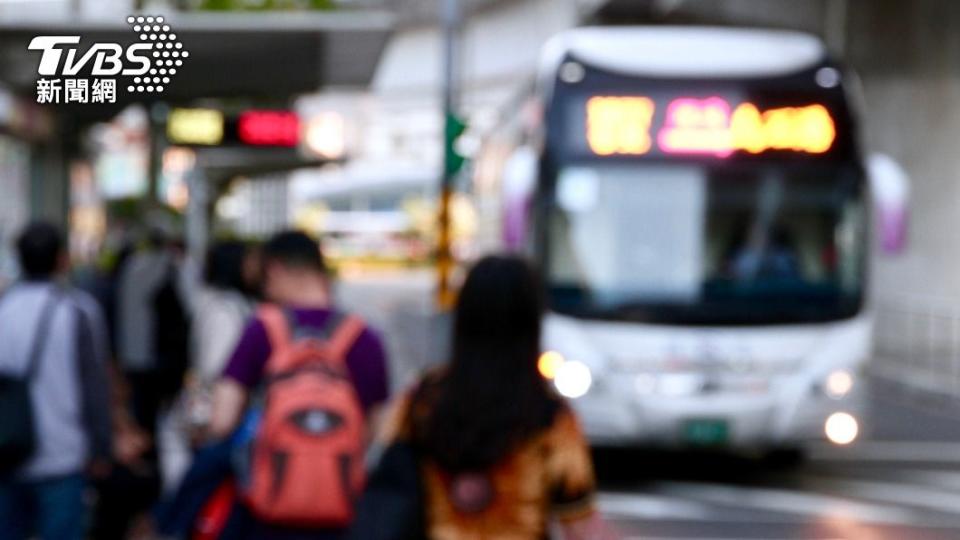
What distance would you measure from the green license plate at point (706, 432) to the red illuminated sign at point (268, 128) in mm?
11264

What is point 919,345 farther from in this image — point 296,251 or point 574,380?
point 296,251

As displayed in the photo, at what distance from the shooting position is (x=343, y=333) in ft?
16.8

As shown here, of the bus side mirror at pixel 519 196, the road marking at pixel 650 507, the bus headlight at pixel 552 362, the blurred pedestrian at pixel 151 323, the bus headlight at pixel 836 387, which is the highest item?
the bus side mirror at pixel 519 196

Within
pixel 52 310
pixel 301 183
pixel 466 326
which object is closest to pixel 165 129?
pixel 52 310

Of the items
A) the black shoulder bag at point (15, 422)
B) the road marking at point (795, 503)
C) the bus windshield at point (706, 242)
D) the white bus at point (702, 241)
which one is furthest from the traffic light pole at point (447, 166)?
the black shoulder bag at point (15, 422)

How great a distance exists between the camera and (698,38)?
13070mm

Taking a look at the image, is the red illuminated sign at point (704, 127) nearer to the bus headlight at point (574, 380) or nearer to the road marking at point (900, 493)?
the bus headlight at point (574, 380)

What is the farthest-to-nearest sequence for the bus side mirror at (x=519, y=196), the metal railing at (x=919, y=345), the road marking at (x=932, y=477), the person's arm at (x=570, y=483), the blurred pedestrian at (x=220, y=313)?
the metal railing at (x=919, y=345) < the road marking at (x=932, y=477) < the bus side mirror at (x=519, y=196) < the blurred pedestrian at (x=220, y=313) < the person's arm at (x=570, y=483)

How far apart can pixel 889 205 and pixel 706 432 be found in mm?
2007

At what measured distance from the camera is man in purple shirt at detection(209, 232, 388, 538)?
16.6 feet

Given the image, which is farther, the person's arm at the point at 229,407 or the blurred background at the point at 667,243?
the blurred background at the point at 667,243

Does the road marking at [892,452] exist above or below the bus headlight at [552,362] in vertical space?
below

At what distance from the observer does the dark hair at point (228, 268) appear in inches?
293

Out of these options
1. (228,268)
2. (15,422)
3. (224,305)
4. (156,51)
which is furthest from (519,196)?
(156,51)
